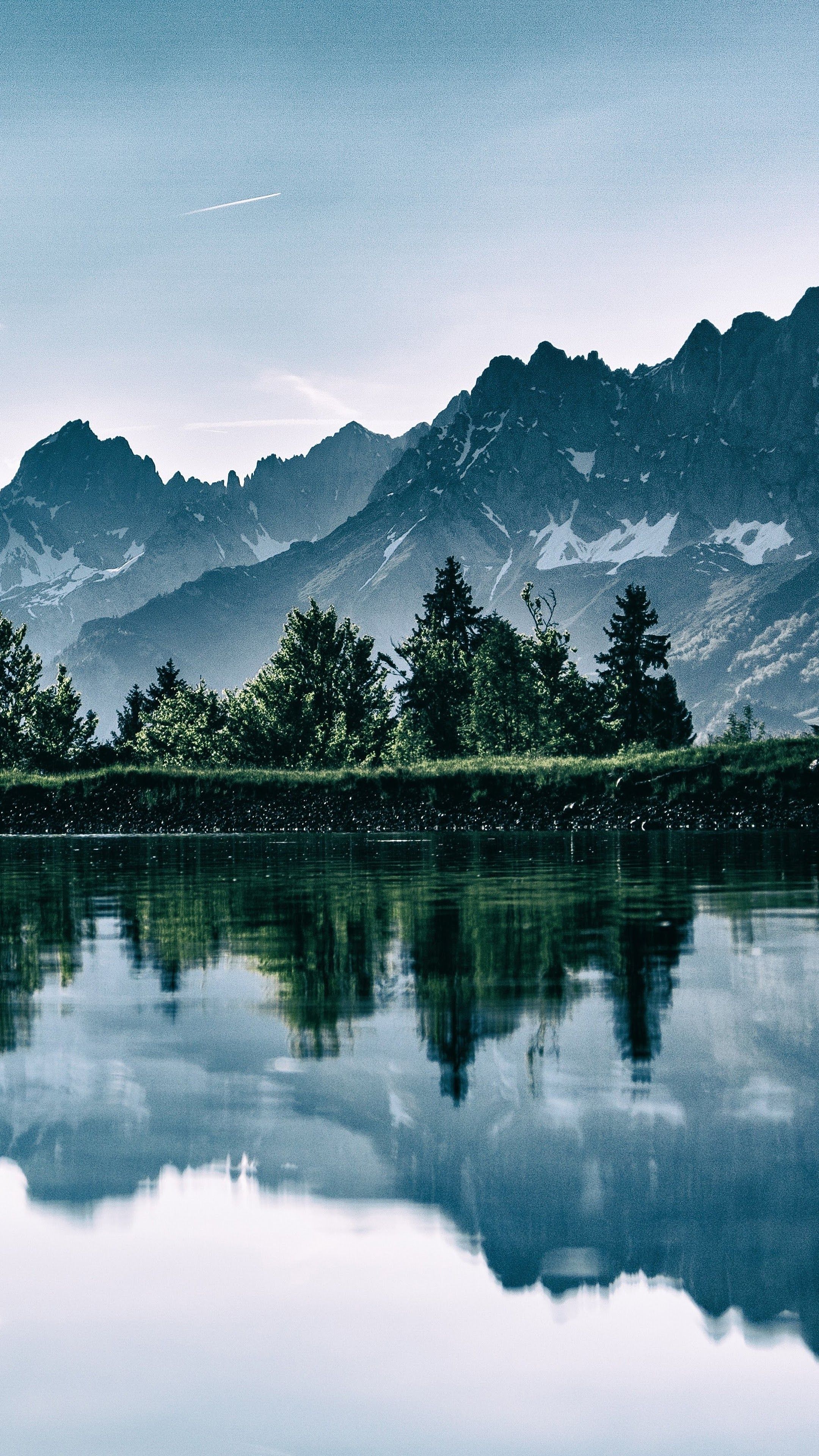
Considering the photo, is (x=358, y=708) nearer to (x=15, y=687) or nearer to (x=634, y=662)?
(x=15, y=687)

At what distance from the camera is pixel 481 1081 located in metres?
10.5

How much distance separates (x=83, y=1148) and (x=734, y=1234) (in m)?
4.11

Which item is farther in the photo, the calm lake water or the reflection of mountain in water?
the reflection of mountain in water

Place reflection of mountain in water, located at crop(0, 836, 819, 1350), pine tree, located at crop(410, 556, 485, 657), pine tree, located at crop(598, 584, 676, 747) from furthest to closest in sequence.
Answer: pine tree, located at crop(598, 584, 676, 747) < pine tree, located at crop(410, 556, 485, 657) < reflection of mountain in water, located at crop(0, 836, 819, 1350)

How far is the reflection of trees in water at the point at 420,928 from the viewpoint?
44.9 feet

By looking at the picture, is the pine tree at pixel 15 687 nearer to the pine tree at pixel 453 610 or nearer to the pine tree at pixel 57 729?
the pine tree at pixel 57 729

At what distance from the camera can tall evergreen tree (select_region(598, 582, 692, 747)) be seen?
132m

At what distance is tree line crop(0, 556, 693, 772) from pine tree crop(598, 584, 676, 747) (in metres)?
0.80

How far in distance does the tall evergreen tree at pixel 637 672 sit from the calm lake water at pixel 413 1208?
379 ft

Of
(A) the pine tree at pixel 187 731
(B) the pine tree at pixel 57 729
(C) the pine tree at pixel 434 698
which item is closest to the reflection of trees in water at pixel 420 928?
(C) the pine tree at pixel 434 698

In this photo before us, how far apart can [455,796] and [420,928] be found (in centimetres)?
6165

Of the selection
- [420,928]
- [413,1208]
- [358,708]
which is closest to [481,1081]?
[413,1208]

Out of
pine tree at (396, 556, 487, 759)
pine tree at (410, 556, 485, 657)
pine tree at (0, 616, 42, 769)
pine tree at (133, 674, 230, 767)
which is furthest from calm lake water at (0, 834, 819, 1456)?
pine tree at (410, 556, 485, 657)

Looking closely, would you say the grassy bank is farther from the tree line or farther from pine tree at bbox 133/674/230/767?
pine tree at bbox 133/674/230/767
